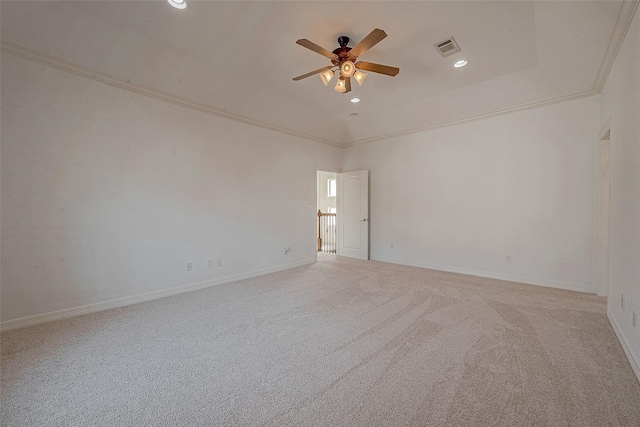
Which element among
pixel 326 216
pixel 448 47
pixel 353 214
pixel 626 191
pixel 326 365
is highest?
pixel 448 47

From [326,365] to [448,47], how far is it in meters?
3.51

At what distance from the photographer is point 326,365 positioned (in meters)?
2.05

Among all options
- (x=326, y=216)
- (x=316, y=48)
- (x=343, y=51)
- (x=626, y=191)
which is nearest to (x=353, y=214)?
(x=326, y=216)

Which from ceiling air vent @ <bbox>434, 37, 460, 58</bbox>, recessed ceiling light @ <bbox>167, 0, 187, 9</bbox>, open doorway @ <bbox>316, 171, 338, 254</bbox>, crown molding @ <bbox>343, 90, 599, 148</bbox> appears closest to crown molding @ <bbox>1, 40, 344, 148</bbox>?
recessed ceiling light @ <bbox>167, 0, 187, 9</bbox>

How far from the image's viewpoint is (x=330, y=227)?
8297mm

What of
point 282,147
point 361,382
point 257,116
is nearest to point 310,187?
point 282,147

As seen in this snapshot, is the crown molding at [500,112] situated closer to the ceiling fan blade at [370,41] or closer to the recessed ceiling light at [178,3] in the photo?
the ceiling fan blade at [370,41]

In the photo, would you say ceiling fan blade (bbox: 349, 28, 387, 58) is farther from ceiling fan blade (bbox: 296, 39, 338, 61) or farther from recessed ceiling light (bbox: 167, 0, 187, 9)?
recessed ceiling light (bbox: 167, 0, 187, 9)

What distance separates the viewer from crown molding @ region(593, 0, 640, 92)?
2.14 meters

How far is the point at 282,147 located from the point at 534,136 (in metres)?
4.17

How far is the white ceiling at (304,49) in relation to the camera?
2.47 meters

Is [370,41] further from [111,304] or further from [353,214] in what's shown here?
[353,214]

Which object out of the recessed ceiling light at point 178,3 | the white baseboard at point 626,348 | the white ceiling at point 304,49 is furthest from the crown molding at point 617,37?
the recessed ceiling light at point 178,3

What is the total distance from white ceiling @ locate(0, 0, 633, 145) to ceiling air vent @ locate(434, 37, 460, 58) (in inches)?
2.7
